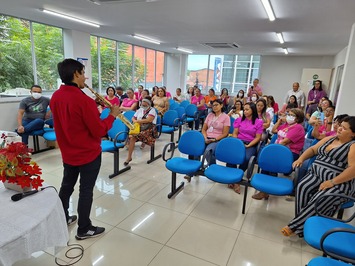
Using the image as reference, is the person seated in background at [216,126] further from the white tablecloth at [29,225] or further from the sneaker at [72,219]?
the white tablecloth at [29,225]

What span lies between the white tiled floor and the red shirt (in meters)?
0.87

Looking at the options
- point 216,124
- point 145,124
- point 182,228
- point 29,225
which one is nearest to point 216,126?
point 216,124

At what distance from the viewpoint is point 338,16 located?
3832 millimetres

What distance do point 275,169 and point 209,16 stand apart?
3.07 metres

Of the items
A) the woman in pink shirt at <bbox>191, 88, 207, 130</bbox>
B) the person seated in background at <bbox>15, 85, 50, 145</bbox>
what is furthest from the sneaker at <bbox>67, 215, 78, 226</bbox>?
the woman in pink shirt at <bbox>191, 88, 207, 130</bbox>

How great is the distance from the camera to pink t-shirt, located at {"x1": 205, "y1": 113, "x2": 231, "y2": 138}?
3561 millimetres

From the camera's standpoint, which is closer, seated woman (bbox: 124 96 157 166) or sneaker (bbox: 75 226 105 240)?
sneaker (bbox: 75 226 105 240)

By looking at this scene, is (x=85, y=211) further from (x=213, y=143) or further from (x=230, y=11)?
(x=230, y=11)

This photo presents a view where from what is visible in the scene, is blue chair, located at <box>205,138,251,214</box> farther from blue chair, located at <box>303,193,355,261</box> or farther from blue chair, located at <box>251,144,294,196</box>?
blue chair, located at <box>303,193,355,261</box>

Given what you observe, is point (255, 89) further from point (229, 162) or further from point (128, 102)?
point (229, 162)

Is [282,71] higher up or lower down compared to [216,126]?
higher up

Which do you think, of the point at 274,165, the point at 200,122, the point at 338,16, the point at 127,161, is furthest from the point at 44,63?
the point at 338,16

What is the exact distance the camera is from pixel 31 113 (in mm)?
4395

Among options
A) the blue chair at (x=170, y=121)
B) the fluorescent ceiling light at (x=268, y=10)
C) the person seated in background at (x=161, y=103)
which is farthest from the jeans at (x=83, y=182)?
the person seated in background at (x=161, y=103)
